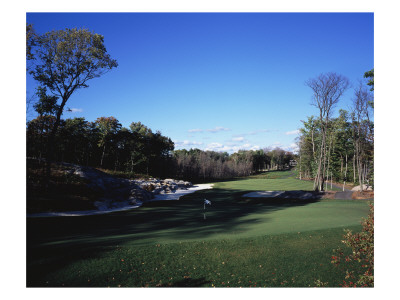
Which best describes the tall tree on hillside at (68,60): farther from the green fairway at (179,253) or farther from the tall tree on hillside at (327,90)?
the tall tree on hillside at (327,90)

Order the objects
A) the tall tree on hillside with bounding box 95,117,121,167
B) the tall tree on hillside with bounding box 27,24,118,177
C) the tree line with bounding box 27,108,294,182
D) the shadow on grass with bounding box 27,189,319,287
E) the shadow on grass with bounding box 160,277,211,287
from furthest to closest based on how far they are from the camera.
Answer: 1. the tall tree on hillside with bounding box 95,117,121,167
2. the tree line with bounding box 27,108,294,182
3. the tall tree on hillside with bounding box 27,24,118,177
4. the shadow on grass with bounding box 27,189,319,287
5. the shadow on grass with bounding box 160,277,211,287

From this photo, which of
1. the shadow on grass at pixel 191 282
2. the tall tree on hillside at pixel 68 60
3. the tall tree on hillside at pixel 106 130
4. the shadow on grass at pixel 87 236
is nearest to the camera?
the shadow on grass at pixel 191 282

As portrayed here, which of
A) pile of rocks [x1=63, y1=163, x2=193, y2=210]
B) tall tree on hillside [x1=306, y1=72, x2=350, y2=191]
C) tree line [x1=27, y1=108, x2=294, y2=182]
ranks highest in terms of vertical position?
tall tree on hillside [x1=306, y1=72, x2=350, y2=191]

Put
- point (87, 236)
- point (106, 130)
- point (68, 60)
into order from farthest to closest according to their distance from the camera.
A: point (106, 130) → point (68, 60) → point (87, 236)

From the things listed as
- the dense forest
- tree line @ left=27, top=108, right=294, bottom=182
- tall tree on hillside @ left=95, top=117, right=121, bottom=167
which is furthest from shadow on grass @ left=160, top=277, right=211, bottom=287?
tall tree on hillside @ left=95, top=117, right=121, bottom=167

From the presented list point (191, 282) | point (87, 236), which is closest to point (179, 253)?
point (191, 282)

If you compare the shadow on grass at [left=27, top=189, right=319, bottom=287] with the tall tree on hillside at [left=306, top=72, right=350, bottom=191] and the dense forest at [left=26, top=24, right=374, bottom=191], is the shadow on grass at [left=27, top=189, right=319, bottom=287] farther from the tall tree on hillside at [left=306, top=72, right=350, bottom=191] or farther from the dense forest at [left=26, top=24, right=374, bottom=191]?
the tall tree on hillside at [left=306, top=72, right=350, bottom=191]

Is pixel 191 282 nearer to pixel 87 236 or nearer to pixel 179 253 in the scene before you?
pixel 179 253

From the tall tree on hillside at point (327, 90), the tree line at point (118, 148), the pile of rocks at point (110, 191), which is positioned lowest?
the pile of rocks at point (110, 191)

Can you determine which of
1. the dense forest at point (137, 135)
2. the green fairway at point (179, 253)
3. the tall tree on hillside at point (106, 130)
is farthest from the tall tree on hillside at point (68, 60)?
the tall tree on hillside at point (106, 130)
